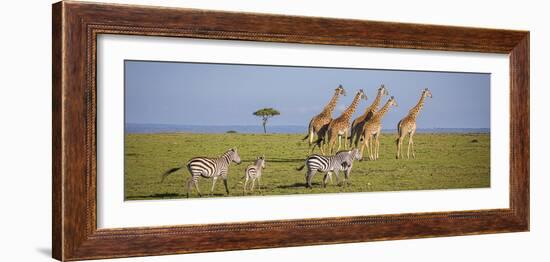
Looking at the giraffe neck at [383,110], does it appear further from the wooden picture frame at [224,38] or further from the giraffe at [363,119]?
the wooden picture frame at [224,38]

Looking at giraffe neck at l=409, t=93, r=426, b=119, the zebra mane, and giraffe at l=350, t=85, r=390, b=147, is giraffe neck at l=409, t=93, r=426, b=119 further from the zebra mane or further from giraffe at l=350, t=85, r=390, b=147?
the zebra mane

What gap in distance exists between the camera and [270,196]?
523 centimetres

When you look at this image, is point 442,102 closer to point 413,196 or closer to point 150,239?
point 413,196

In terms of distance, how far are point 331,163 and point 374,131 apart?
13.2 inches

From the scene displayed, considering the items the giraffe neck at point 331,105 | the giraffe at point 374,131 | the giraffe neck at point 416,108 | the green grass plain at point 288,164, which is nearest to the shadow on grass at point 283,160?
the green grass plain at point 288,164

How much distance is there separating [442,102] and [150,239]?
1.92 meters

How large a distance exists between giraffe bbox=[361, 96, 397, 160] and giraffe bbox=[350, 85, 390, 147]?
0.08 ft

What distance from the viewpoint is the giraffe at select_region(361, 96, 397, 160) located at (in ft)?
18.0

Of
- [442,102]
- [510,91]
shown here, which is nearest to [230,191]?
[442,102]

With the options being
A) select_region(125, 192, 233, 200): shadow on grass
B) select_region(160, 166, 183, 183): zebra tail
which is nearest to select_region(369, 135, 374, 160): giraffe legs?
select_region(125, 192, 233, 200): shadow on grass

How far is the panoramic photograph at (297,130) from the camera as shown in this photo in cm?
497

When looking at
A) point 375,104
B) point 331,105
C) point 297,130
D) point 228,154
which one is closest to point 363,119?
point 375,104

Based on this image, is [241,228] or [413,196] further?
[413,196]

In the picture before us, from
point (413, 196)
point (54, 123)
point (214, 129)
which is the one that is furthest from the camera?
point (413, 196)
